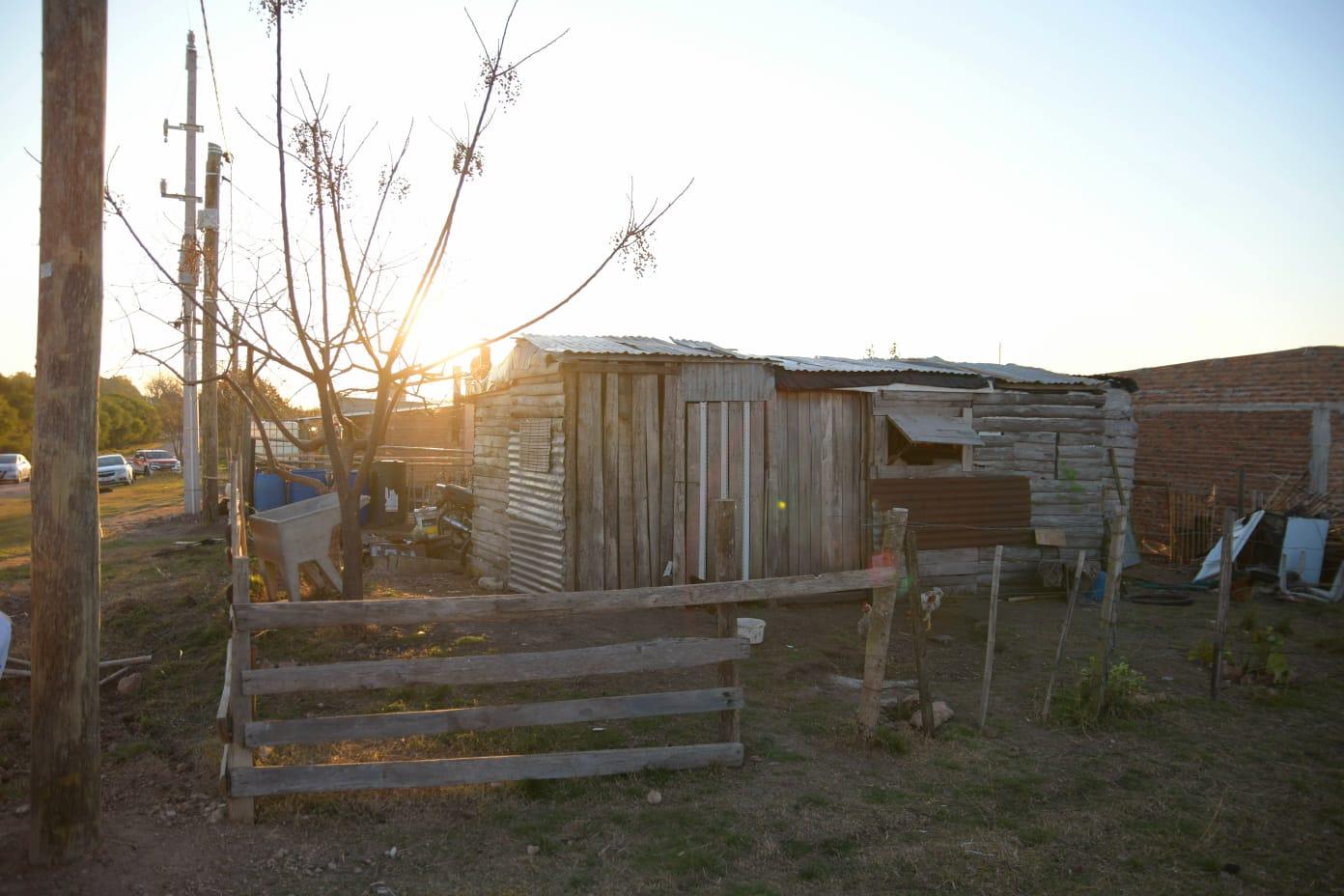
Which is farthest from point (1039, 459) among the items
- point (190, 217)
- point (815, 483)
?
point (190, 217)

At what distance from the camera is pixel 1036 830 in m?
4.82

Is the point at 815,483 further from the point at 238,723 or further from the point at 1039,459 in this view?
the point at 238,723

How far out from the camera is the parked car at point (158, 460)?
42.5 metres

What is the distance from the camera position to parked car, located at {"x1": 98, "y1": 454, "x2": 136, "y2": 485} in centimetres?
3258

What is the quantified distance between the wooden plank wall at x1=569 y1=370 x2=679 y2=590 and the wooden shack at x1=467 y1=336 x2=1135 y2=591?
17 millimetres

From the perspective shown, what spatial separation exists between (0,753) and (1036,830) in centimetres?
655

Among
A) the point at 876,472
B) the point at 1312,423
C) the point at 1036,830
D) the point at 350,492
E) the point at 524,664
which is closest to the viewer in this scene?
the point at 1036,830

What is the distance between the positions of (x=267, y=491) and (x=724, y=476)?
11.4m

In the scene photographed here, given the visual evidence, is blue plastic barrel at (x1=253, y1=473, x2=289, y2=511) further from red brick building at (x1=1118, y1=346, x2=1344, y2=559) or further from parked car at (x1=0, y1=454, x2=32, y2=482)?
parked car at (x1=0, y1=454, x2=32, y2=482)

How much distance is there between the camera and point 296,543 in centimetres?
923

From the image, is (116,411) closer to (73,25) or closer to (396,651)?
(396,651)

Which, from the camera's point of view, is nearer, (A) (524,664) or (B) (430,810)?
(B) (430,810)

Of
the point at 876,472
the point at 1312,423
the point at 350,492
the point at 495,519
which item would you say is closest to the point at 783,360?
the point at 876,472

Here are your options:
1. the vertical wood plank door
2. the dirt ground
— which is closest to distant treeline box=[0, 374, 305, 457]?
the vertical wood plank door
